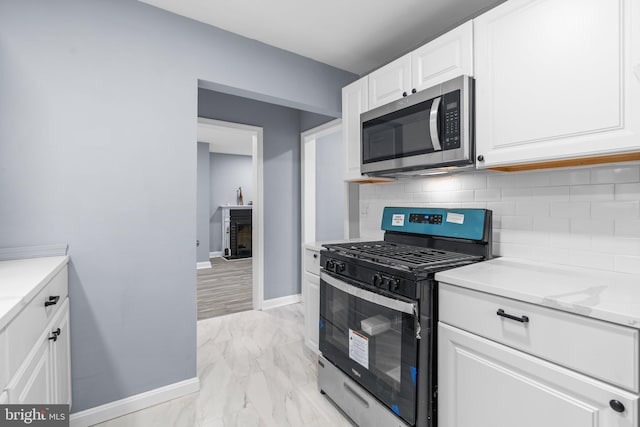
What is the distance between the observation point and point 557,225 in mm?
1535

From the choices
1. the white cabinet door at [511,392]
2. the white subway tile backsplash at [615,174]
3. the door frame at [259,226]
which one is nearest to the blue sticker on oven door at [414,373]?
the white cabinet door at [511,392]

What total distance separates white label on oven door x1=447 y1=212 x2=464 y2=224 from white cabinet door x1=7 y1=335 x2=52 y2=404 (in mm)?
2023

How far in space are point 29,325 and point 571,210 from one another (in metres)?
2.26

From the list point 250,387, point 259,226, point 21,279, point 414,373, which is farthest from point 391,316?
point 259,226

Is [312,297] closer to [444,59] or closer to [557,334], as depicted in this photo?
[557,334]

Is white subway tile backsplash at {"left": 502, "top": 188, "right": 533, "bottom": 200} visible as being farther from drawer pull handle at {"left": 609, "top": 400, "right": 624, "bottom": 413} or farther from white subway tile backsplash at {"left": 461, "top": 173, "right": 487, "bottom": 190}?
drawer pull handle at {"left": 609, "top": 400, "right": 624, "bottom": 413}

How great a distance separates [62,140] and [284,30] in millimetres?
1495

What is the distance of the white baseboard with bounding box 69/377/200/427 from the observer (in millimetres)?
1688

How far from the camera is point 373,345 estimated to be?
1.59 m

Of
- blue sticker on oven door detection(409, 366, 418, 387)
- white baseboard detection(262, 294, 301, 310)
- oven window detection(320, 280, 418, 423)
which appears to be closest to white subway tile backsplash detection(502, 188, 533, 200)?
Result: oven window detection(320, 280, 418, 423)

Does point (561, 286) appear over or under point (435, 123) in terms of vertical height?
under

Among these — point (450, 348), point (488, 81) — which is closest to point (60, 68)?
point (488, 81)

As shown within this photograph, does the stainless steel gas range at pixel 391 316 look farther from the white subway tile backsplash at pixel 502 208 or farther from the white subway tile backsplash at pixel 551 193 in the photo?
the white subway tile backsplash at pixel 551 193

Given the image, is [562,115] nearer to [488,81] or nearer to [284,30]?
[488,81]
